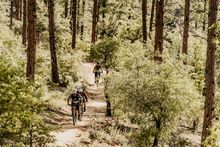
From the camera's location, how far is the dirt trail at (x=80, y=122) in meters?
15.9

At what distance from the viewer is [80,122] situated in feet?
62.1

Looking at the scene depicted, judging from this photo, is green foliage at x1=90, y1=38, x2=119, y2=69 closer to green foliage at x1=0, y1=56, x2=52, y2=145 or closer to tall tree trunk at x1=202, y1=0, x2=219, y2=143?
tall tree trunk at x1=202, y1=0, x2=219, y2=143

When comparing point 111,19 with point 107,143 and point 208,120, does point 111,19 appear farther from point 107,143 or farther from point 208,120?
point 208,120

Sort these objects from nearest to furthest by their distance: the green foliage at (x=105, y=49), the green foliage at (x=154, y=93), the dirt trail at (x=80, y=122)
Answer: the green foliage at (x=154, y=93) < the dirt trail at (x=80, y=122) < the green foliage at (x=105, y=49)

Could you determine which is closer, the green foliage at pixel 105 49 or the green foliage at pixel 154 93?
the green foliage at pixel 154 93

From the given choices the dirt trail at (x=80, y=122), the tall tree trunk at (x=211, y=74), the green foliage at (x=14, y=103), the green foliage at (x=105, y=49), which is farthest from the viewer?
the green foliage at (x=105, y=49)

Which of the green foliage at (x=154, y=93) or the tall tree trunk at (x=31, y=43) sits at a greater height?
the tall tree trunk at (x=31, y=43)

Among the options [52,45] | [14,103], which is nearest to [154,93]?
[14,103]

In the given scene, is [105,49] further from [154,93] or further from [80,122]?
[154,93]

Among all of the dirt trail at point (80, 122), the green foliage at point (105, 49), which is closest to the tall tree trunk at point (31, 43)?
the dirt trail at point (80, 122)

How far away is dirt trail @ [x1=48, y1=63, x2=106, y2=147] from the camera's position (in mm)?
15898

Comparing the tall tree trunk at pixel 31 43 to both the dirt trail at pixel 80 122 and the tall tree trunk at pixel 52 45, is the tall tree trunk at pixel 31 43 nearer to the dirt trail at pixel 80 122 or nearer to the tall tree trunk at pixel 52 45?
the dirt trail at pixel 80 122

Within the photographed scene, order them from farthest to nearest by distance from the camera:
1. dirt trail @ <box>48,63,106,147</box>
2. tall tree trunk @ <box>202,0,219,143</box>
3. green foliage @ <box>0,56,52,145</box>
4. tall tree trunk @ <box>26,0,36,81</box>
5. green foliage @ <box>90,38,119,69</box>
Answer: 1. green foliage @ <box>90,38,119,69</box>
2. tall tree trunk @ <box>26,0,36,81</box>
3. dirt trail @ <box>48,63,106,147</box>
4. tall tree trunk @ <box>202,0,219,143</box>
5. green foliage @ <box>0,56,52,145</box>

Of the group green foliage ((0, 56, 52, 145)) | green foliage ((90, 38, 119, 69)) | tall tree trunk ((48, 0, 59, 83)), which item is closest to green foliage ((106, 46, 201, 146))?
green foliage ((0, 56, 52, 145))
